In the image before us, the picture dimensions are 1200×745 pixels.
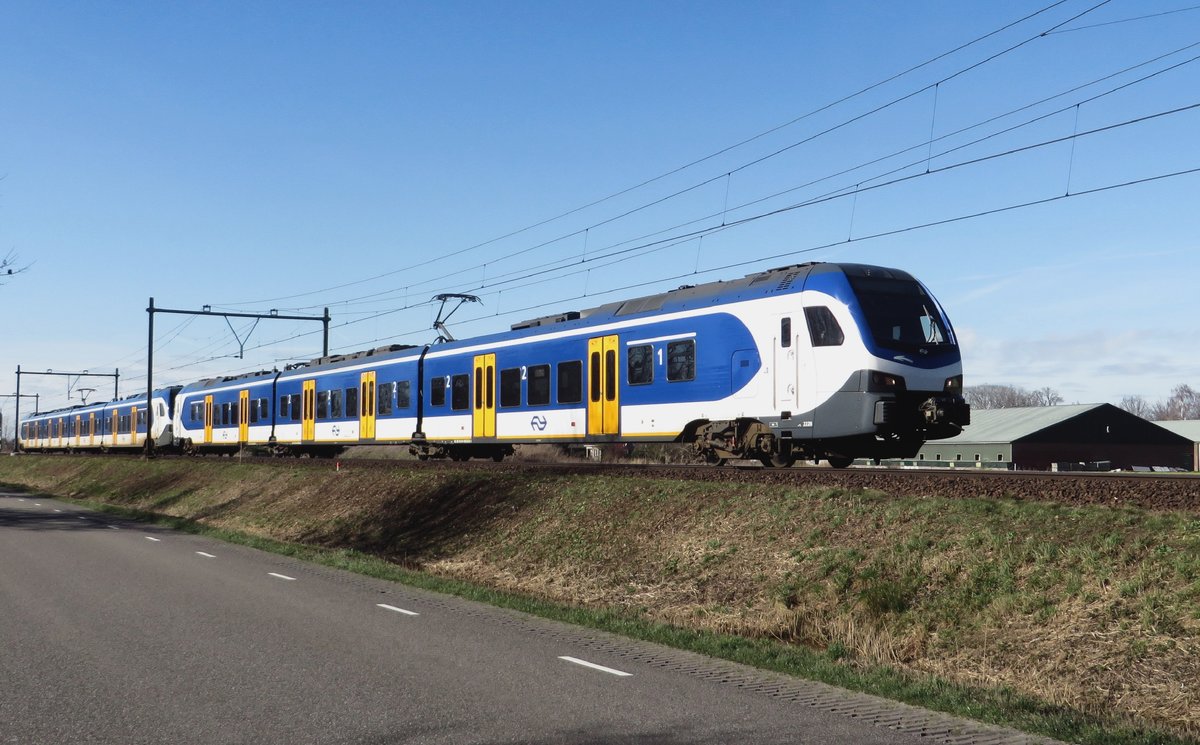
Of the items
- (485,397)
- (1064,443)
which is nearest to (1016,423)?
(1064,443)

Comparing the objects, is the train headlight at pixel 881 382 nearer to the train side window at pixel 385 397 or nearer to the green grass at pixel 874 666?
the green grass at pixel 874 666

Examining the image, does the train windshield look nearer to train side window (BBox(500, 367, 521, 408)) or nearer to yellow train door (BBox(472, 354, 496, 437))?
train side window (BBox(500, 367, 521, 408))

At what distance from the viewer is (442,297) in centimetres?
3688

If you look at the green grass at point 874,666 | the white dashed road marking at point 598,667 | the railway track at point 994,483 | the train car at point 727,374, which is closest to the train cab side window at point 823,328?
the train car at point 727,374

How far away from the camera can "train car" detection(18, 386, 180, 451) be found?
60.4 metres

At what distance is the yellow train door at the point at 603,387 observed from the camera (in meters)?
23.9

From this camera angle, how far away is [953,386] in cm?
1866

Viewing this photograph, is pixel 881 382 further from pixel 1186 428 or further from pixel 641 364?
pixel 1186 428

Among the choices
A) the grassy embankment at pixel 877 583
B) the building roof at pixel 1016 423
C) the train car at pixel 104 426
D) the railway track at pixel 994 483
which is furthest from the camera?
the building roof at pixel 1016 423

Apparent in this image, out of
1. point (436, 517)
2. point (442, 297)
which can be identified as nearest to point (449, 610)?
point (436, 517)

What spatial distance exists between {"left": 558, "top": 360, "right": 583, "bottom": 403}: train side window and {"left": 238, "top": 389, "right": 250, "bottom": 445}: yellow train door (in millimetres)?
26159

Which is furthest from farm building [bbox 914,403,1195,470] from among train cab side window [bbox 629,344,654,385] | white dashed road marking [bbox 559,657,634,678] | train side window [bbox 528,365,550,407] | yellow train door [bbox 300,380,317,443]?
white dashed road marking [bbox 559,657,634,678]

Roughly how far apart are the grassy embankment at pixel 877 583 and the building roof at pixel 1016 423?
4967 cm

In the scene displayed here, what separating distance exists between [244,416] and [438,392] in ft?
64.3
